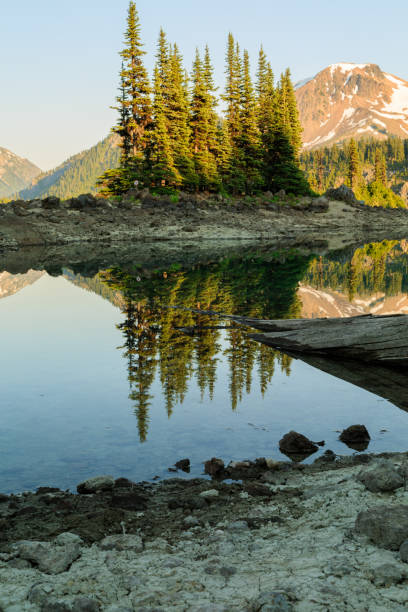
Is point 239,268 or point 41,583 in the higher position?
point 239,268

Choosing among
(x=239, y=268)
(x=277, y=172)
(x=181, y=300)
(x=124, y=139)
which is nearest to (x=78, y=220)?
(x=124, y=139)

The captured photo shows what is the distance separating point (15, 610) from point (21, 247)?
4665cm

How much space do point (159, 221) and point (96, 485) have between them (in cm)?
4977

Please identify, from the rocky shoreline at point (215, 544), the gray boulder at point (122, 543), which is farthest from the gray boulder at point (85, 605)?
the gray boulder at point (122, 543)

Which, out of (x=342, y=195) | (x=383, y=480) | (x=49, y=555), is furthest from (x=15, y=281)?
(x=342, y=195)

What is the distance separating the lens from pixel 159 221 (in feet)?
181

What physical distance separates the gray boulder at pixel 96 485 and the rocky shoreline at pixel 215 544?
13 millimetres

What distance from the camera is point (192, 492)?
6.39 m

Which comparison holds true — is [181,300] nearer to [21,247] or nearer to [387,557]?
[387,557]

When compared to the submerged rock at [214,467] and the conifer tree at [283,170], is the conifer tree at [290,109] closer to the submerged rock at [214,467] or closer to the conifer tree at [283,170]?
the conifer tree at [283,170]

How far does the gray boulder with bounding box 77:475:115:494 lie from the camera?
21.2 feet

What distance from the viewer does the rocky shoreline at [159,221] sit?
49.6m

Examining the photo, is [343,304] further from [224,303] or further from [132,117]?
[132,117]

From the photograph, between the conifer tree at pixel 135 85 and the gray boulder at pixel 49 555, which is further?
the conifer tree at pixel 135 85
